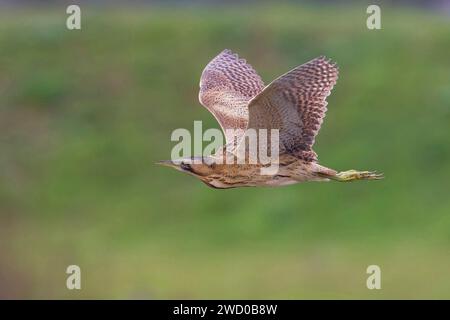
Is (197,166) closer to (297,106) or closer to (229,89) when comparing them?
(297,106)

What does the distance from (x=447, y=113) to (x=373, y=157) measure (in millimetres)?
1232

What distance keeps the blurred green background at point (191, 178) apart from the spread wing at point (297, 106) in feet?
29.8

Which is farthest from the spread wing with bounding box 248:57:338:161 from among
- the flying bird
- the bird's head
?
the bird's head

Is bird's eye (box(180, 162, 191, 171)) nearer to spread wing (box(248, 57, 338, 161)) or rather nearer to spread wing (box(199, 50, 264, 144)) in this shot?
spread wing (box(248, 57, 338, 161))

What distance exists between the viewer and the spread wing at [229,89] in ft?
29.3

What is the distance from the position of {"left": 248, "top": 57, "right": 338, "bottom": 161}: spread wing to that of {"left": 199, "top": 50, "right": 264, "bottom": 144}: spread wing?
0.86 m

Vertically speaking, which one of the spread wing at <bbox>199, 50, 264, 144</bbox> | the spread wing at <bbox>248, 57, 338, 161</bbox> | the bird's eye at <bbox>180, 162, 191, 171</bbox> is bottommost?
the bird's eye at <bbox>180, 162, 191, 171</bbox>

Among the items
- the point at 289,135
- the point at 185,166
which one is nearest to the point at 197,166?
the point at 185,166

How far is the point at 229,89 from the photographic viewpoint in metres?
9.45

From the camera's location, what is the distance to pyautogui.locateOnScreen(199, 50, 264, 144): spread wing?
29.3 ft

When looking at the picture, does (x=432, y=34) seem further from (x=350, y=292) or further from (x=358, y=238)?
(x=350, y=292)

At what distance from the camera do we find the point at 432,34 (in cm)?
2031
